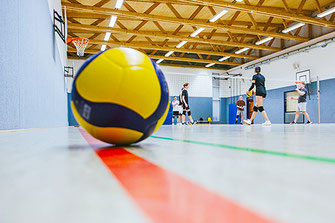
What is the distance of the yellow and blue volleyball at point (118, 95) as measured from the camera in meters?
1.37

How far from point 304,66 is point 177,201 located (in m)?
15.2

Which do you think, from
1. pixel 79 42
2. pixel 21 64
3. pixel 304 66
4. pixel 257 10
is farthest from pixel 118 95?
pixel 304 66

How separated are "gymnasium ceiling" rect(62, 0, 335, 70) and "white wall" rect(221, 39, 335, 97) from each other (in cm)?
93

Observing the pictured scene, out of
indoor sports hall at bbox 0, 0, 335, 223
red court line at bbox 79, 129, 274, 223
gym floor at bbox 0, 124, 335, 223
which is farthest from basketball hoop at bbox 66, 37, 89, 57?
red court line at bbox 79, 129, 274, 223

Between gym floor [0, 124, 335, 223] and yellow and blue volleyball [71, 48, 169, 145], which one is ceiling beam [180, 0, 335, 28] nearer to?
yellow and blue volleyball [71, 48, 169, 145]

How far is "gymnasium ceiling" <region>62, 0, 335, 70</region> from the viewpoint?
1000 centimetres

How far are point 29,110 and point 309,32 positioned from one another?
45.9 ft

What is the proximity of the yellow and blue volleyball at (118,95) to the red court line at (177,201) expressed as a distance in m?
0.67

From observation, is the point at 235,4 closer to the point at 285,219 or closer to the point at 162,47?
the point at 162,47

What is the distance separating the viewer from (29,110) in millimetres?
4227

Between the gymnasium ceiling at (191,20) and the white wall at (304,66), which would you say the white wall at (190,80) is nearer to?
the gymnasium ceiling at (191,20)

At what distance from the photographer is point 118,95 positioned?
136 cm

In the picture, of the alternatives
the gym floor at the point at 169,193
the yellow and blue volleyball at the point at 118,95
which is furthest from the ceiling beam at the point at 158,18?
the gym floor at the point at 169,193

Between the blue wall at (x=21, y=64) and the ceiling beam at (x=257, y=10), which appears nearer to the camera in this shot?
the blue wall at (x=21, y=64)
